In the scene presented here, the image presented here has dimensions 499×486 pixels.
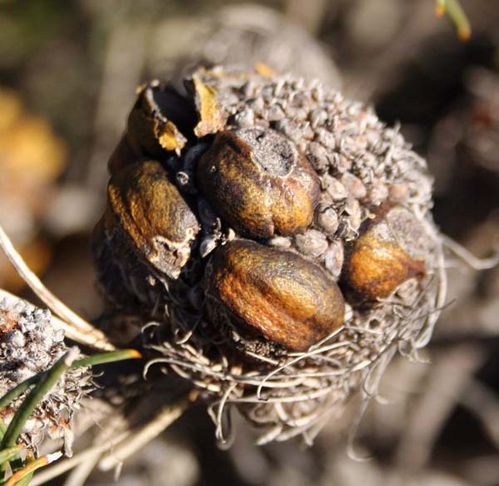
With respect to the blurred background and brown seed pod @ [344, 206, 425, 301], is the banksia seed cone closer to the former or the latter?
brown seed pod @ [344, 206, 425, 301]

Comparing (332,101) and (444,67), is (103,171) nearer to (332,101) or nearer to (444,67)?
(444,67)

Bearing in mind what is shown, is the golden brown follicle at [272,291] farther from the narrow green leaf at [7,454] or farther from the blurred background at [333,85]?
the blurred background at [333,85]

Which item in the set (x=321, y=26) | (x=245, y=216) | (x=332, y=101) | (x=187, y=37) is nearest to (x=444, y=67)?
(x=321, y=26)

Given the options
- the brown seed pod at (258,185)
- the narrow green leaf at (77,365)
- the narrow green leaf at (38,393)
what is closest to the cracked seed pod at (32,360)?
the narrow green leaf at (77,365)

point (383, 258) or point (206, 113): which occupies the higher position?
point (206, 113)

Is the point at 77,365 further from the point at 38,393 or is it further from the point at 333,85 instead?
the point at 333,85

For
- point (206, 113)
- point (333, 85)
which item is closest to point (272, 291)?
point (206, 113)

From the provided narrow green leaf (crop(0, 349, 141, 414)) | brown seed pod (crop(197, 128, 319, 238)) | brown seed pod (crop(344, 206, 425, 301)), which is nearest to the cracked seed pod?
narrow green leaf (crop(0, 349, 141, 414))
